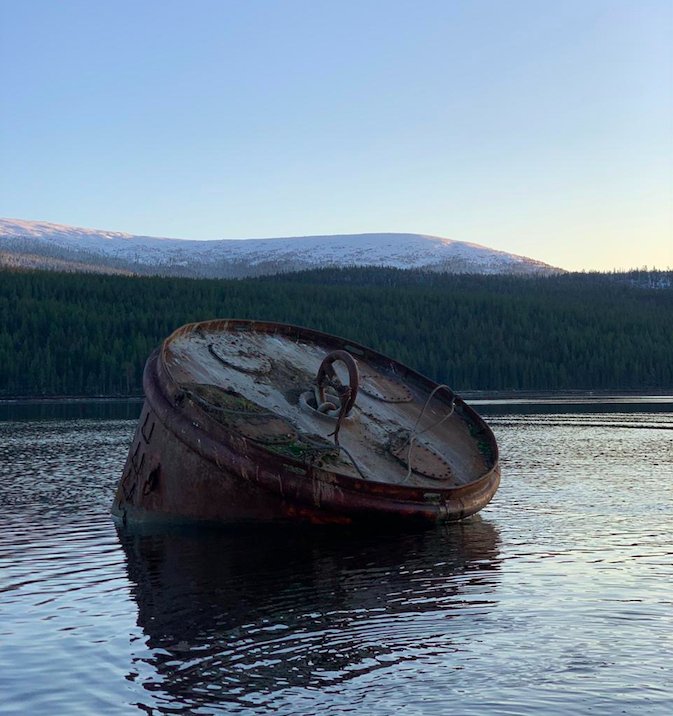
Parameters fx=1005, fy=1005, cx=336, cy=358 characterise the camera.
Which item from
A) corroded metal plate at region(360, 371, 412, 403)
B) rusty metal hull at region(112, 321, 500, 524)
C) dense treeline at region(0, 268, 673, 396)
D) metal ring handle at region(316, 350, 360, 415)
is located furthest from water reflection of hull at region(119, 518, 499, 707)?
dense treeline at region(0, 268, 673, 396)

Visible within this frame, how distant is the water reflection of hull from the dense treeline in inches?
4325

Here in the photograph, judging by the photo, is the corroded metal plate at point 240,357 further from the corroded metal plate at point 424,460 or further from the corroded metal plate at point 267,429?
the corroded metal plate at point 424,460

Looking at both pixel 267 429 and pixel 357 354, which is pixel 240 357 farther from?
pixel 267 429

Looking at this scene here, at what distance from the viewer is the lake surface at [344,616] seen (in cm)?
1003

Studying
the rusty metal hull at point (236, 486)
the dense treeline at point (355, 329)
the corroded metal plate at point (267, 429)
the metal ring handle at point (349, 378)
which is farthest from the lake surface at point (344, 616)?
the dense treeline at point (355, 329)

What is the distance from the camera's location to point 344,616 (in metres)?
13.3

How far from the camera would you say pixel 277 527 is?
59.6 feet

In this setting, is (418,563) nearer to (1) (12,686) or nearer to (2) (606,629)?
(2) (606,629)

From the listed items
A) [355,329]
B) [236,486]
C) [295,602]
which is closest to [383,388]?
[236,486]

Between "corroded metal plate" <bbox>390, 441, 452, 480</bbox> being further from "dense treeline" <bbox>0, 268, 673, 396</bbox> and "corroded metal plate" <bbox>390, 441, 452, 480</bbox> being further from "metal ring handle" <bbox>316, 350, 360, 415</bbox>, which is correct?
"dense treeline" <bbox>0, 268, 673, 396</bbox>

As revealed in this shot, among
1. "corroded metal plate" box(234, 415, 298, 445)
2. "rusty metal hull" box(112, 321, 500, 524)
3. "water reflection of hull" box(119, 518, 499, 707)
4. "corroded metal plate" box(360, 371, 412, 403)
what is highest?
"corroded metal plate" box(360, 371, 412, 403)

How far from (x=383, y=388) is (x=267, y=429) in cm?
551

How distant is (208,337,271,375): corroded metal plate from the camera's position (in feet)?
71.2

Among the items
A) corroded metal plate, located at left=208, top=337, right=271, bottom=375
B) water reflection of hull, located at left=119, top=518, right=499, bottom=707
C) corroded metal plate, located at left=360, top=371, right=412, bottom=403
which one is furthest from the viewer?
corroded metal plate, located at left=360, top=371, right=412, bottom=403
